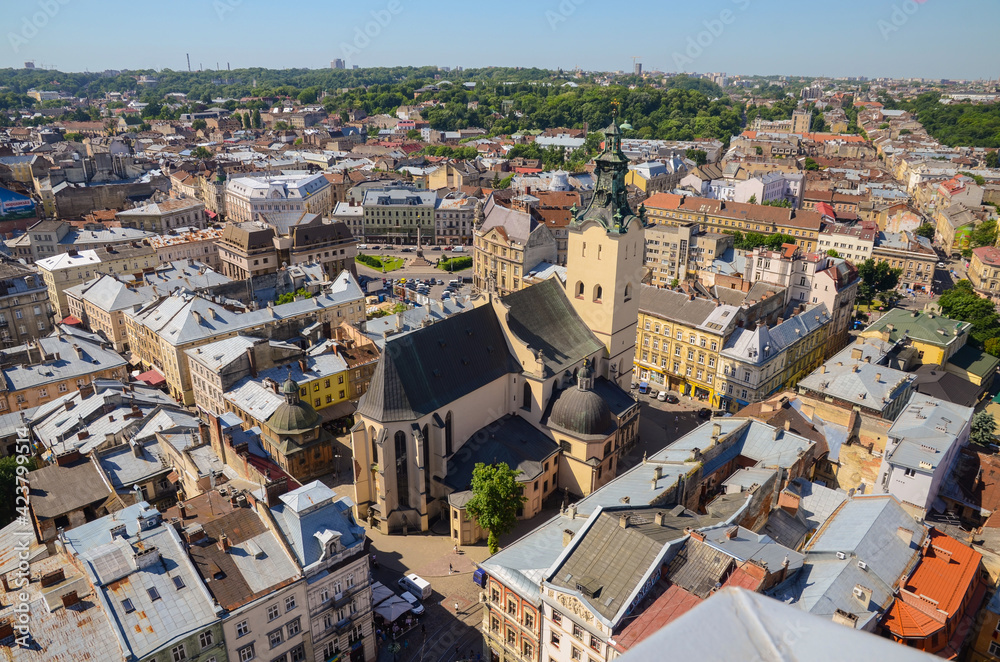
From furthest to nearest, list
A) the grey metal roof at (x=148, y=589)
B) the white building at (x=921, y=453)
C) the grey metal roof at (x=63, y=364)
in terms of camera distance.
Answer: the grey metal roof at (x=63, y=364)
the white building at (x=921, y=453)
the grey metal roof at (x=148, y=589)

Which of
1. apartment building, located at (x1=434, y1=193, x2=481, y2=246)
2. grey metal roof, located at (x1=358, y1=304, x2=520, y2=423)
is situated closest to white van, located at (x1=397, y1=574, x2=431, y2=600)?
grey metal roof, located at (x1=358, y1=304, x2=520, y2=423)

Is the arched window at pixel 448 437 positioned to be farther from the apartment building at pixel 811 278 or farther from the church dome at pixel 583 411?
the apartment building at pixel 811 278

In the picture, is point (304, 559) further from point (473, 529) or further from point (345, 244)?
point (345, 244)

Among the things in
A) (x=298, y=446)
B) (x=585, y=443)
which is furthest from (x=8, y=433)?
(x=585, y=443)

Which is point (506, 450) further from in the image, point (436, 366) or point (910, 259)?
point (910, 259)

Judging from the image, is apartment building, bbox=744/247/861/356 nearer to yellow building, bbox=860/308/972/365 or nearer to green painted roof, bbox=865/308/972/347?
green painted roof, bbox=865/308/972/347

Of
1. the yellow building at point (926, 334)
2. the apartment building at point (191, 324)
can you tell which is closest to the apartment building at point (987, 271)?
the yellow building at point (926, 334)
